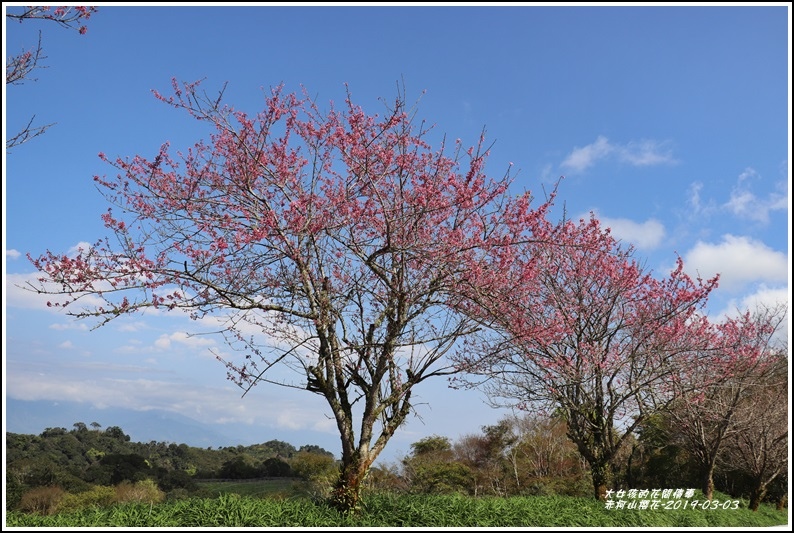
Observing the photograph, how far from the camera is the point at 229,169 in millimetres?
7305

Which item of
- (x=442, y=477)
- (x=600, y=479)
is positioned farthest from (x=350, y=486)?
(x=442, y=477)

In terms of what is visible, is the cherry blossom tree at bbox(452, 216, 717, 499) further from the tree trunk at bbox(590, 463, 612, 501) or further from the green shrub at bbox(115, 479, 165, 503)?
the green shrub at bbox(115, 479, 165, 503)

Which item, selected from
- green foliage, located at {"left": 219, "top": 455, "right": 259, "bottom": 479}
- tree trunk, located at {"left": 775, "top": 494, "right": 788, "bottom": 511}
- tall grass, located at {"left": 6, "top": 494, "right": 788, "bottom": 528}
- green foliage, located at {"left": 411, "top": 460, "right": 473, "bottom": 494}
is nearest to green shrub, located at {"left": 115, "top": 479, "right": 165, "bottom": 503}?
green foliage, located at {"left": 219, "top": 455, "right": 259, "bottom": 479}

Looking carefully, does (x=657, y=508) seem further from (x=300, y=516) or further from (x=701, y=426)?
(x=300, y=516)

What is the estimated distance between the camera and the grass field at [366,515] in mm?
6660

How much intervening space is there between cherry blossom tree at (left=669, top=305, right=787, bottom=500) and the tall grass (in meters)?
3.33

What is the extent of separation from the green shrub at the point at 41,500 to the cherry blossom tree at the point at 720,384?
16445 millimetres

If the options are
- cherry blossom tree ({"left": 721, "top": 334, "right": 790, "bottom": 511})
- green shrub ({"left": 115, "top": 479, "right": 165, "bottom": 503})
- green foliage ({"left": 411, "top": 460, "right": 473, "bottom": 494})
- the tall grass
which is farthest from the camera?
green foliage ({"left": 411, "top": 460, "right": 473, "bottom": 494})

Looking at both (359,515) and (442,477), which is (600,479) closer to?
(359,515)

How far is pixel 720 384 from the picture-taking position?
11.1 meters

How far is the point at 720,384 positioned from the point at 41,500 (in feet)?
58.7

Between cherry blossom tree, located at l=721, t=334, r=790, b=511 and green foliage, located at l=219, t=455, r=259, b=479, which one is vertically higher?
cherry blossom tree, located at l=721, t=334, r=790, b=511

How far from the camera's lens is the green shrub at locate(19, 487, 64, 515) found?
15906 mm

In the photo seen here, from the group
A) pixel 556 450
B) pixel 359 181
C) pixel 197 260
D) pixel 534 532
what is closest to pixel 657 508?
pixel 534 532
